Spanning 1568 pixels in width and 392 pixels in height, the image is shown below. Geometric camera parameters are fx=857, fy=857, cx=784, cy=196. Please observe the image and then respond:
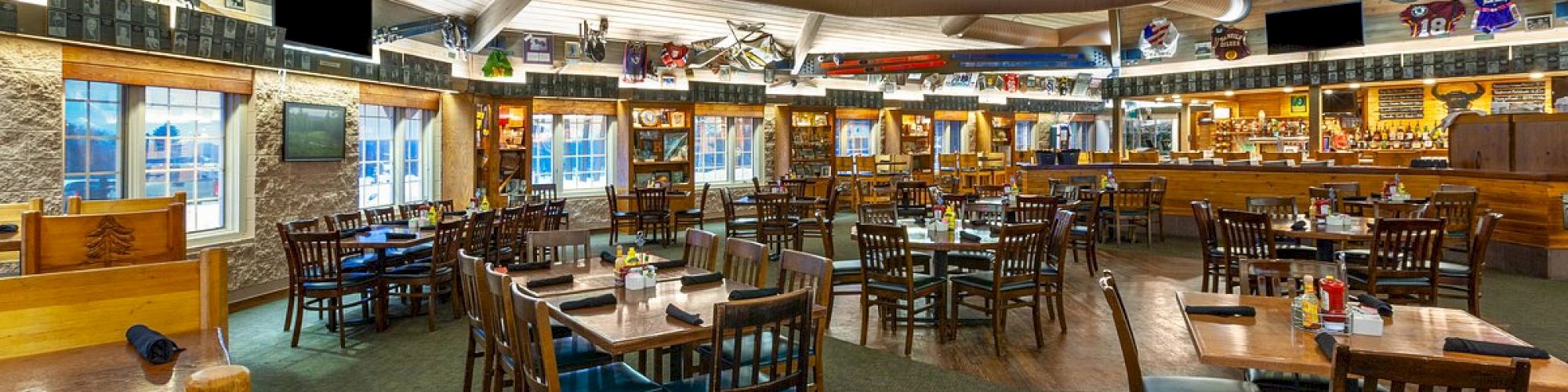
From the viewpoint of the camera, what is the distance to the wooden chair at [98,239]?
342cm

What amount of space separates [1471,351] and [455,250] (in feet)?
20.1

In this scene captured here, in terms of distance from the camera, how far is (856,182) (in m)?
16.0

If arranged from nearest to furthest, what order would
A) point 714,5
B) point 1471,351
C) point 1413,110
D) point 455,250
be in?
point 1471,351 → point 455,250 → point 714,5 → point 1413,110

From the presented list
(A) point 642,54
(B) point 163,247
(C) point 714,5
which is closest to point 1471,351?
(B) point 163,247

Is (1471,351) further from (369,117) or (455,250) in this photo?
(369,117)

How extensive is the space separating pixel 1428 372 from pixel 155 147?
7.96m

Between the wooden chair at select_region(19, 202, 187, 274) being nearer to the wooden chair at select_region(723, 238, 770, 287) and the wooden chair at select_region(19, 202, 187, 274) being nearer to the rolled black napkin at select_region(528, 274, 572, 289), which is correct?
the rolled black napkin at select_region(528, 274, 572, 289)

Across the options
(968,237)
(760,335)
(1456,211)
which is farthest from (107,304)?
(1456,211)

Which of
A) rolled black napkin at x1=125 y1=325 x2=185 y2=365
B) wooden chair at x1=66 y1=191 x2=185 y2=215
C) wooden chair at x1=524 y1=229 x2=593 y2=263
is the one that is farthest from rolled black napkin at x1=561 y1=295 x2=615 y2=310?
wooden chair at x1=66 y1=191 x2=185 y2=215

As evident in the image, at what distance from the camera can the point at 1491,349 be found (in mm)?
2479

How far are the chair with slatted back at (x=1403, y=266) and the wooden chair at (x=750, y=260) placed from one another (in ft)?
12.4

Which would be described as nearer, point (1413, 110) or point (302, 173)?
point (302, 173)

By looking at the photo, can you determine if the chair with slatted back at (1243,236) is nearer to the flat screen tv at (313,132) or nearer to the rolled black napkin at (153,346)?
the rolled black napkin at (153,346)

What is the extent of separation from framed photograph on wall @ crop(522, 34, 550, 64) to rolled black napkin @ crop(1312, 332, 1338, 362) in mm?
9790
